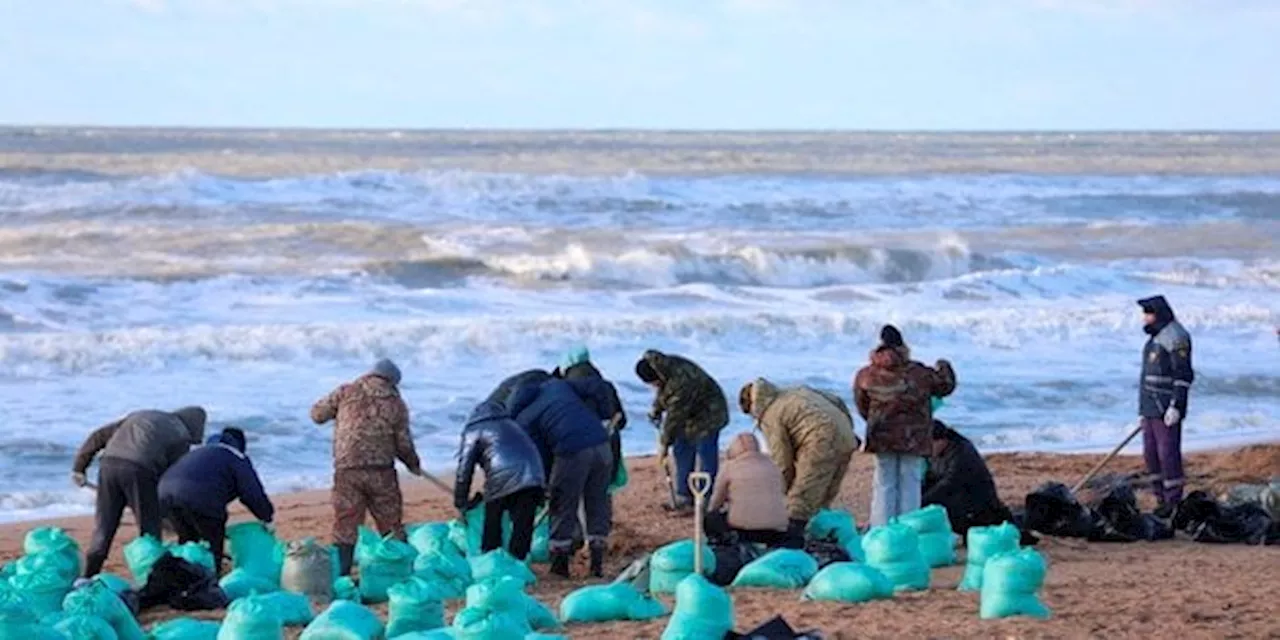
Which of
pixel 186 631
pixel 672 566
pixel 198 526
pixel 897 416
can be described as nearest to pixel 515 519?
pixel 672 566

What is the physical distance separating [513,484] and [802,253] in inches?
1155

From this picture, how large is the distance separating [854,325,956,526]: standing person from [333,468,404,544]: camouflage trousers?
2.70m

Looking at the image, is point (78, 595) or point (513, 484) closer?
point (78, 595)

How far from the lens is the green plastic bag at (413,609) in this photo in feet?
29.3

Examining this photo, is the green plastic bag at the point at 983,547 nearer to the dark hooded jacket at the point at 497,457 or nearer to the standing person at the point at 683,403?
the dark hooded jacket at the point at 497,457

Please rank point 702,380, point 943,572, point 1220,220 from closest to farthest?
1. point 943,572
2. point 702,380
3. point 1220,220

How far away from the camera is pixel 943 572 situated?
1132 cm

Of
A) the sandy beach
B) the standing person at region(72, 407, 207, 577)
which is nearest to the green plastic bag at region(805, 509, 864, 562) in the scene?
the sandy beach

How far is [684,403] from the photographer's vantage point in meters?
13.9

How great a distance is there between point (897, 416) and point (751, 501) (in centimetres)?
117

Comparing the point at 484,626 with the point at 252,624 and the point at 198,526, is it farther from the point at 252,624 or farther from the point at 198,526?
the point at 198,526

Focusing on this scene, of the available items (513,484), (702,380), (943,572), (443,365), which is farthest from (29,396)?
(943,572)

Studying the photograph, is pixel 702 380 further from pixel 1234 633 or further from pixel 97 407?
pixel 97 407

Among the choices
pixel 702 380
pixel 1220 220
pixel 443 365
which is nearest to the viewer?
pixel 702 380
